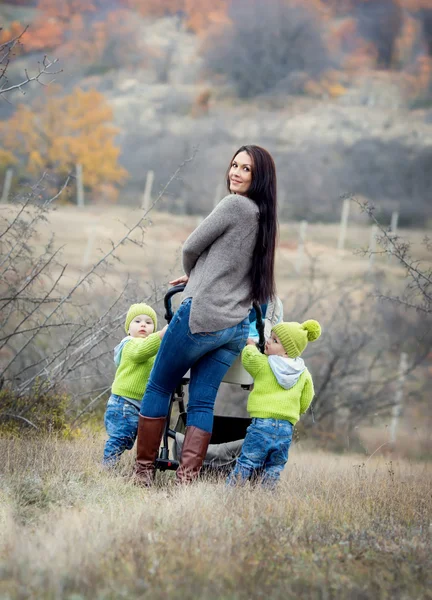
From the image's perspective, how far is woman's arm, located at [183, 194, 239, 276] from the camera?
4.25m

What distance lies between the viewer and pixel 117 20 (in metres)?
44.0

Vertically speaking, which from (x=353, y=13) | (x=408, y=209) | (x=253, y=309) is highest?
(x=353, y=13)

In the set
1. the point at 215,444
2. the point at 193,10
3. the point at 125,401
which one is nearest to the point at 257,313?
the point at 215,444

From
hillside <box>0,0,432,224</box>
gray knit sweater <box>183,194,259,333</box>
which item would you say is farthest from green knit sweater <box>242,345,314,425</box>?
hillside <box>0,0,432,224</box>

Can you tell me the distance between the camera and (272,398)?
4574mm

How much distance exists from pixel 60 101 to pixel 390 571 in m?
33.3

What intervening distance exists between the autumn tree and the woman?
90.6 ft

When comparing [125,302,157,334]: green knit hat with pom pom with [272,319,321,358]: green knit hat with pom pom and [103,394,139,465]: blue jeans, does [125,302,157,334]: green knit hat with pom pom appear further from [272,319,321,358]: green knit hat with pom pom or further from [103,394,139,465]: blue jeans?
[272,319,321,358]: green knit hat with pom pom

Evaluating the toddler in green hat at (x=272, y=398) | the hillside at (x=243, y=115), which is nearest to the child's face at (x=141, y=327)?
the toddler in green hat at (x=272, y=398)

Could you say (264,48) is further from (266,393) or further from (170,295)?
(266,393)

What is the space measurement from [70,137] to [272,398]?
94.5 ft

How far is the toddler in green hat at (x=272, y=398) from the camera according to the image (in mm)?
4551

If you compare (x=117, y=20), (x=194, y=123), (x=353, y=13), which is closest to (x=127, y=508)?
(x=194, y=123)

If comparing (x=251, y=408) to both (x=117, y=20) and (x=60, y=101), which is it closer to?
(x=60, y=101)
